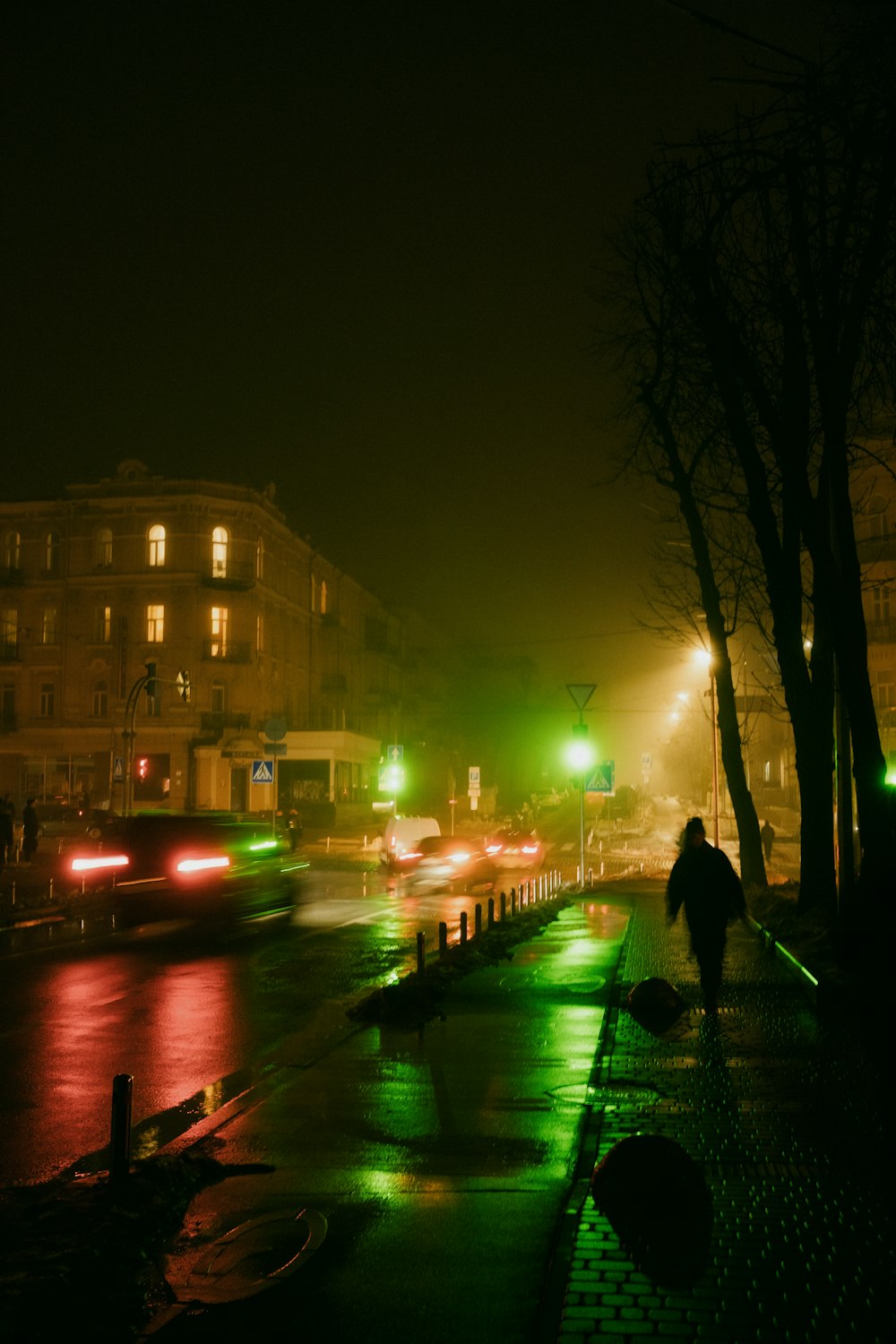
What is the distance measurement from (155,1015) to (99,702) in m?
50.3

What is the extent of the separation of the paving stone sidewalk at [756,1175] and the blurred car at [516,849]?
26866 mm

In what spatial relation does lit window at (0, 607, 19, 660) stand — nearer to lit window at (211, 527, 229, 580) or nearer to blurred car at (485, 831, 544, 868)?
lit window at (211, 527, 229, 580)

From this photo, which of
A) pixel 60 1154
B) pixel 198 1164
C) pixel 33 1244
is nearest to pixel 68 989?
pixel 60 1154

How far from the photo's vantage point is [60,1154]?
7.34 m

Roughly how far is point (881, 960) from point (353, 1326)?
341cm

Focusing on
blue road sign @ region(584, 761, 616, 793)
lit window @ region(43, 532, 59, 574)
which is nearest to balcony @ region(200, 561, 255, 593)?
lit window @ region(43, 532, 59, 574)

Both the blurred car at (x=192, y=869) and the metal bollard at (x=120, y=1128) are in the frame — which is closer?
the metal bollard at (x=120, y=1128)

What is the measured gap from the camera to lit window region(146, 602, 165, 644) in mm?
60656

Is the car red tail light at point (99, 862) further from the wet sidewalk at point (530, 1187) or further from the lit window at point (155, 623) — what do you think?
the lit window at point (155, 623)

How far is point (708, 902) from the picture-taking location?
1143cm

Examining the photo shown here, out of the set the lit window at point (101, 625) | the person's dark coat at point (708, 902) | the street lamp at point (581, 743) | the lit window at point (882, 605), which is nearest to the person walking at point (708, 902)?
the person's dark coat at point (708, 902)

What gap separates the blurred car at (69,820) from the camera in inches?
1774

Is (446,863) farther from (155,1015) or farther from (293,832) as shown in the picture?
(155,1015)

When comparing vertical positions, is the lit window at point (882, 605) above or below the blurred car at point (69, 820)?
above
